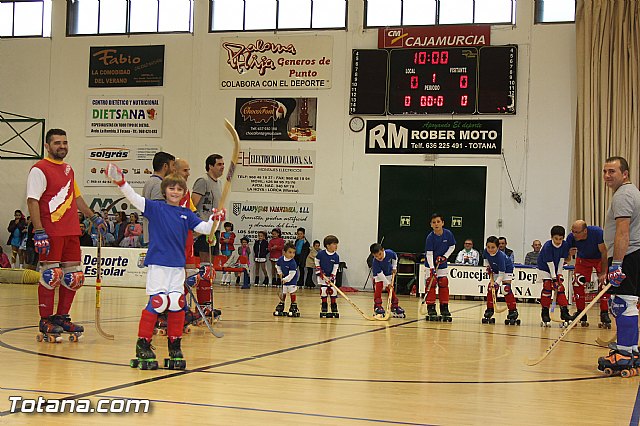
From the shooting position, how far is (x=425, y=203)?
2522 centimetres

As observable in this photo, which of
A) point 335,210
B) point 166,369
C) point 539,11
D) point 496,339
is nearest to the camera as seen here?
point 166,369

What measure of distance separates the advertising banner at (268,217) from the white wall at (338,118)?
24 centimetres

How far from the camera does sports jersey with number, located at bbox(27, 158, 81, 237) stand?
8875 mm

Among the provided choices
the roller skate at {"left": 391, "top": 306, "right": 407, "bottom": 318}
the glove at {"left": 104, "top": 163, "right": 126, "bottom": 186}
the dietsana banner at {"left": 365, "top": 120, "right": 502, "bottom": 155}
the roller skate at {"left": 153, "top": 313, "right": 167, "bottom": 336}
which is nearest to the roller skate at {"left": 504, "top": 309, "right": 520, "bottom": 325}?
the roller skate at {"left": 391, "top": 306, "right": 407, "bottom": 318}

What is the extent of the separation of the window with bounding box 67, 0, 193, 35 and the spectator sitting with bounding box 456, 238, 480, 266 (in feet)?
36.8

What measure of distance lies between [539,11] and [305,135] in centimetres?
783

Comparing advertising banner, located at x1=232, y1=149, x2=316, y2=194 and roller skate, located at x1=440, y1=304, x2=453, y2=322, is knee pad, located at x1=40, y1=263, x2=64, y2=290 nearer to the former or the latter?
roller skate, located at x1=440, y1=304, x2=453, y2=322

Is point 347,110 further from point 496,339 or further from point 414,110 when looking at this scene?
point 496,339

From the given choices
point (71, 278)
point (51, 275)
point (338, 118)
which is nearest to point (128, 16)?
point (338, 118)

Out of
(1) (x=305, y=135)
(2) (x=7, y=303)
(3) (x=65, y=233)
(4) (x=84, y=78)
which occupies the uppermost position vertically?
(4) (x=84, y=78)

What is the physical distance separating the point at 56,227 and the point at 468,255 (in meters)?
16.1

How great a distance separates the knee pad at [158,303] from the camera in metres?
7.17

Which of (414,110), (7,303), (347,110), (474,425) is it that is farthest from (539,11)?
(474,425)

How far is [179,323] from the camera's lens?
24.2 feet
